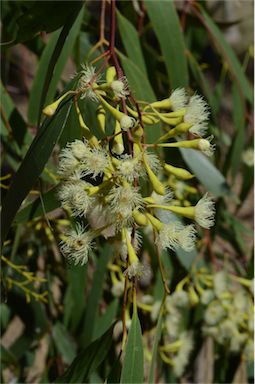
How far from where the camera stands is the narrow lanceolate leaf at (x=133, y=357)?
88 cm

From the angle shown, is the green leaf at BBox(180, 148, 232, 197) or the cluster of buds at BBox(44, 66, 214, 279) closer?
the cluster of buds at BBox(44, 66, 214, 279)

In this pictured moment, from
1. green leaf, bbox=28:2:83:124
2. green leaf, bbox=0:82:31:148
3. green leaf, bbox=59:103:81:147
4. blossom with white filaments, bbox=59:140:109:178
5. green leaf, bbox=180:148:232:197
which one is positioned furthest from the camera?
green leaf, bbox=180:148:232:197

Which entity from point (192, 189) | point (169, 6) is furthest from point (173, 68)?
point (192, 189)

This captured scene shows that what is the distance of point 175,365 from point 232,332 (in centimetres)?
19

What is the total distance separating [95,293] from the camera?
1.48m

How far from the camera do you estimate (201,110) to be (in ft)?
2.73

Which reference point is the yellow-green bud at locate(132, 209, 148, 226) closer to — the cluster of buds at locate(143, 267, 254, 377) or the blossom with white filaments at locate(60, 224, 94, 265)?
the blossom with white filaments at locate(60, 224, 94, 265)

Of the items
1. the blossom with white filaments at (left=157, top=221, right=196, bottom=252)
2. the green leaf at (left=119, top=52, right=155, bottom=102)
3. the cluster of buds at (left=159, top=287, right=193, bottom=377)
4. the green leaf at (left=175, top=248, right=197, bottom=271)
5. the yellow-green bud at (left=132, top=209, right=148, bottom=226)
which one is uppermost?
the green leaf at (left=119, top=52, right=155, bottom=102)

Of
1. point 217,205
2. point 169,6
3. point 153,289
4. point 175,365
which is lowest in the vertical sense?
point 175,365

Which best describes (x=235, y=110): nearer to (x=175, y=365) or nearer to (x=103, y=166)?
(x=175, y=365)

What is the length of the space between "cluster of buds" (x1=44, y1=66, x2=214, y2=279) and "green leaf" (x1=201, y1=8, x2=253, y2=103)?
0.83 m

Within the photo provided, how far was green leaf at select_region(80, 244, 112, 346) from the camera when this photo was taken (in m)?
1.47

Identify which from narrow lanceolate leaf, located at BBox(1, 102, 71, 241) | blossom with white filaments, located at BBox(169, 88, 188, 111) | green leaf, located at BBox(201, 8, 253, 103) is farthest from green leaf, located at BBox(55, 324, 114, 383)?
green leaf, located at BBox(201, 8, 253, 103)

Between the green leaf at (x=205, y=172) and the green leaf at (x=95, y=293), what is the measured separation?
237mm
